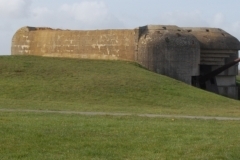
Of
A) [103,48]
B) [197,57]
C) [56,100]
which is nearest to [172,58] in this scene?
[197,57]

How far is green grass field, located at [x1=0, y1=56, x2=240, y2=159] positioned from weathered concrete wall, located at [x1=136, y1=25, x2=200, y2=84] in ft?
6.92

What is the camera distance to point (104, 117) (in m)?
19.3

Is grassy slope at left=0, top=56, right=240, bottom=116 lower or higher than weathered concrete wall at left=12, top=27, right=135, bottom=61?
lower

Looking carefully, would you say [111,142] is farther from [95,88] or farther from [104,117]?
[95,88]

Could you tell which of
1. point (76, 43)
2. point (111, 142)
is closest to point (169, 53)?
point (76, 43)

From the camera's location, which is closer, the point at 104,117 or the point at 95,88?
the point at 104,117

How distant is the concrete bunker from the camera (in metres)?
45.2

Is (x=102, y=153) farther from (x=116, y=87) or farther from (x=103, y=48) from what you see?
(x=103, y=48)

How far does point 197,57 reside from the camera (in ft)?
151

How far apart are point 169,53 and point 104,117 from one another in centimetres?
2628

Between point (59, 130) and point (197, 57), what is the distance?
33.5 m

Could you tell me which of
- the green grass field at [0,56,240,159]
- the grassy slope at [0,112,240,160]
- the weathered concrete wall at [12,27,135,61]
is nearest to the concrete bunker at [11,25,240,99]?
the weathered concrete wall at [12,27,135,61]

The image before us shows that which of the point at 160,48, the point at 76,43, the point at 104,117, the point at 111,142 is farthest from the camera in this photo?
the point at 76,43

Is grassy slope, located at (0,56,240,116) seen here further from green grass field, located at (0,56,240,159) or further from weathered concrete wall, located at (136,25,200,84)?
weathered concrete wall, located at (136,25,200,84)
